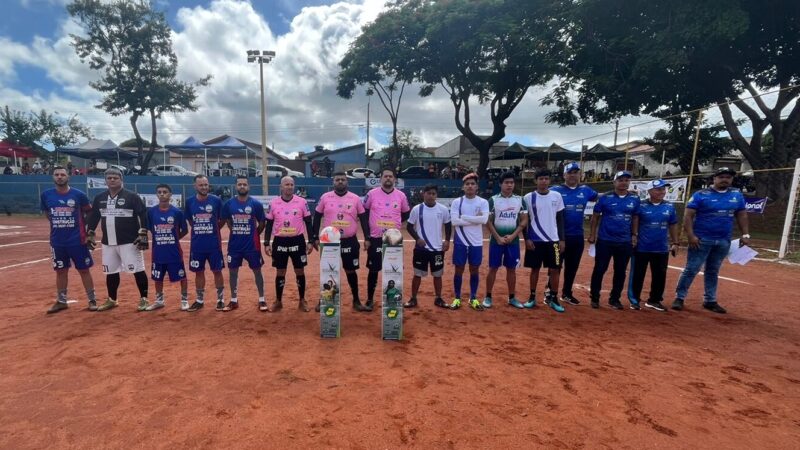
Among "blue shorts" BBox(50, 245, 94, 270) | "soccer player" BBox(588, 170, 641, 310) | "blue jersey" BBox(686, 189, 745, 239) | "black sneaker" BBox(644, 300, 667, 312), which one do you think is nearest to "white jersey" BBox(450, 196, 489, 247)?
"soccer player" BBox(588, 170, 641, 310)

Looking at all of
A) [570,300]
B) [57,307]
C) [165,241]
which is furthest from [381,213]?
[57,307]

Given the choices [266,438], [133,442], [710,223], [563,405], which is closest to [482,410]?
[563,405]

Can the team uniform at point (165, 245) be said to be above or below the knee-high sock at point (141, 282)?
above

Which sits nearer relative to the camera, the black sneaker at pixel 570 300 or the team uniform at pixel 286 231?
the team uniform at pixel 286 231

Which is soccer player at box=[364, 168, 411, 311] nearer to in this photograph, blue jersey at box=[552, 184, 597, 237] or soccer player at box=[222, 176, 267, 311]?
soccer player at box=[222, 176, 267, 311]

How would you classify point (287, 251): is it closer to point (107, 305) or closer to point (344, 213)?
point (344, 213)

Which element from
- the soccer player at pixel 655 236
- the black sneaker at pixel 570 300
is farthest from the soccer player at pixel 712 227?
the black sneaker at pixel 570 300

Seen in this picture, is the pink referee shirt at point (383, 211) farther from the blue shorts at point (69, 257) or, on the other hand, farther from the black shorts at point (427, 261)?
the blue shorts at point (69, 257)

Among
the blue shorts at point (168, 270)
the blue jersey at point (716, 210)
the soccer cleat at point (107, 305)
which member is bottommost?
the soccer cleat at point (107, 305)

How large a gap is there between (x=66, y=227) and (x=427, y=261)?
494 centimetres

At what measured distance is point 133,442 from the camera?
103 inches

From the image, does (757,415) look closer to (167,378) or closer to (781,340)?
(781,340)

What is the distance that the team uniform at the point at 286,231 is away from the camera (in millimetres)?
5215

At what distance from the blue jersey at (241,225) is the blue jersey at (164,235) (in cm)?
69
